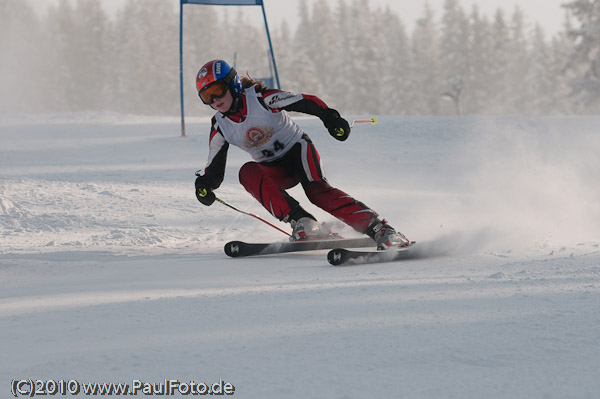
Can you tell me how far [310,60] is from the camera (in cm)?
5481

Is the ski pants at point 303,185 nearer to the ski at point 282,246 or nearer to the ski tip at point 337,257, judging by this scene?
the ski at point 282,246

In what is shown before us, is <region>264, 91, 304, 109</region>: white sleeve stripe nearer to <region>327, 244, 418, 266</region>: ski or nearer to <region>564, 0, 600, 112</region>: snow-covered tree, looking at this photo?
<region>327, 244, 418, 266</region>: ski

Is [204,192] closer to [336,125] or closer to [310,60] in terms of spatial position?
[336,125]

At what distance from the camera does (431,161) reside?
10.2 meters

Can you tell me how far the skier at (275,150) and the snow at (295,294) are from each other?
0.36 metres

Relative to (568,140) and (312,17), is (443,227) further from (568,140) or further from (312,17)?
(312,17)

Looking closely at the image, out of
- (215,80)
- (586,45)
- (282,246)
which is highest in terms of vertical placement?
(586,45)

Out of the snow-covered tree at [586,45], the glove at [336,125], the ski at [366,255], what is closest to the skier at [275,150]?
the glove at [336,125]

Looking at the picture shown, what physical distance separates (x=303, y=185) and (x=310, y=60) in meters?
51.4

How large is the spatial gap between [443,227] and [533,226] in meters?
0.66

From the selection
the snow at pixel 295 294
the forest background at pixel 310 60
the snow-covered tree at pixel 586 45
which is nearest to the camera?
the snow at pixel 295 294

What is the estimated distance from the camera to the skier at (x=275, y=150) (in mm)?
4293

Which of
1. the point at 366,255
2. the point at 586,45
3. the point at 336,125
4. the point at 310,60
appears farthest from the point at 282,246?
the point at 310,60

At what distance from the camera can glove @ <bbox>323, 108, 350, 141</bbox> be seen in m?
4.25
